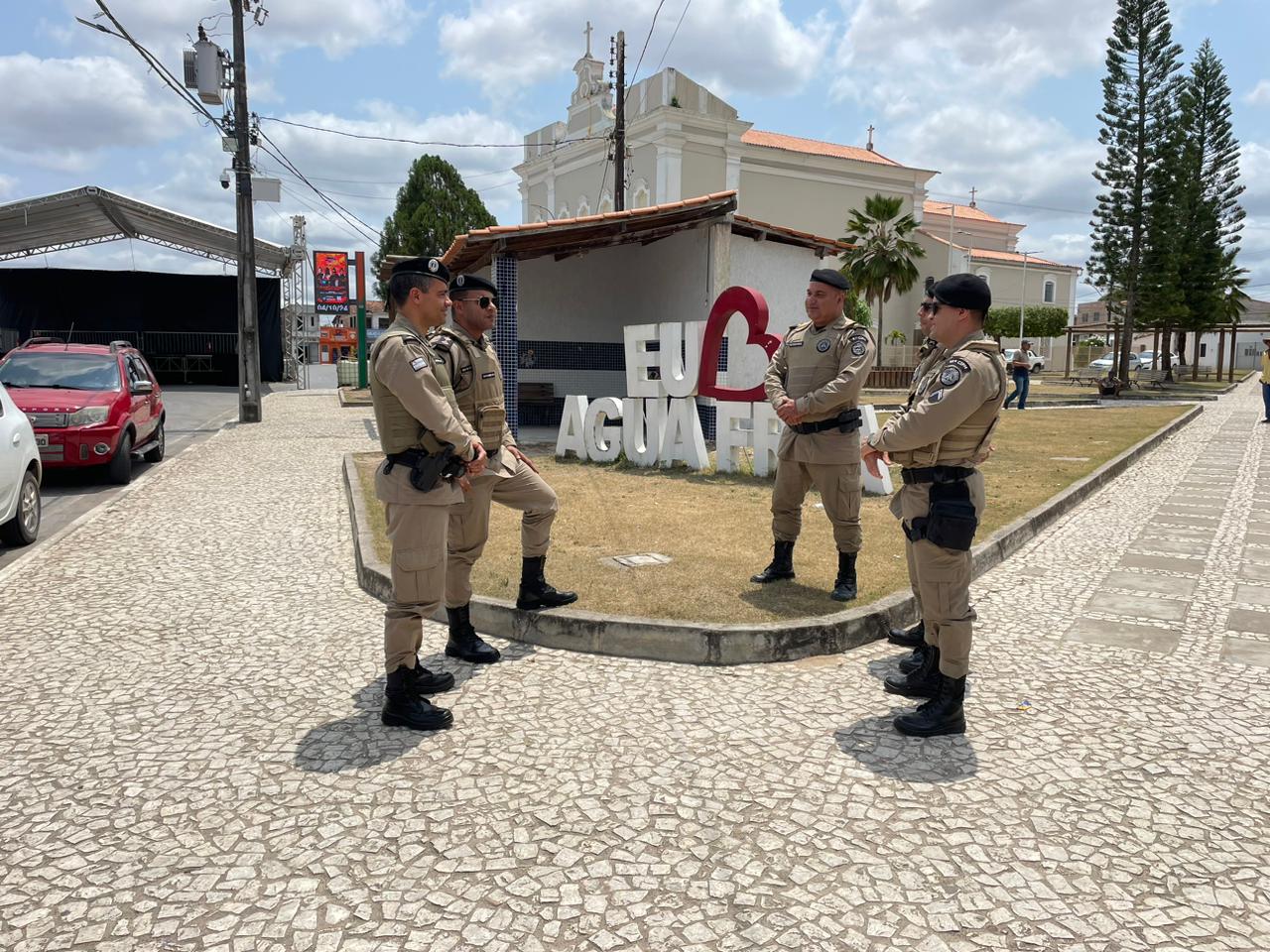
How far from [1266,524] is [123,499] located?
11.7 metres

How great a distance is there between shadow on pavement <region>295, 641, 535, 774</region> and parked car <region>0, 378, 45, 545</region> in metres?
4.61

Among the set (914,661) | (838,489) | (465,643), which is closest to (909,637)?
(914,661)

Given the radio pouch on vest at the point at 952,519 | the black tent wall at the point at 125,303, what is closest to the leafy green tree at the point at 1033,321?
the black tent wall at the point at 125,303

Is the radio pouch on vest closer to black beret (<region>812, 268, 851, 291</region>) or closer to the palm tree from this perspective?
black beret (<region>812, 268, 851, 291</region>)

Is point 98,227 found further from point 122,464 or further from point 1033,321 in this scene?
point 1033,321

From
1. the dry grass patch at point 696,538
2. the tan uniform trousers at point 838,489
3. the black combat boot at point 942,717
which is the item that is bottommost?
the black combat boot at point 942,717

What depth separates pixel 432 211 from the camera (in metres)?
45.7

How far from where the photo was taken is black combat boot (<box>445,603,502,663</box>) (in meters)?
4.59

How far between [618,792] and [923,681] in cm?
168

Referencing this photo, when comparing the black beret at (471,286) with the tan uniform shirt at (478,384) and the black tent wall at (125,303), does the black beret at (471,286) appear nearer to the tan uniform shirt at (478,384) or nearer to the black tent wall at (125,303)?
the tan uniform shirt at (478,384)

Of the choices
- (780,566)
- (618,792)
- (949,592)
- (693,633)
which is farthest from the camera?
(780,566)

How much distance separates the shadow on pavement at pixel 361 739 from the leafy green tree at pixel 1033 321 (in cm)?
5730

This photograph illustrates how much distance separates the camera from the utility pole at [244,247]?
18016 millimetres

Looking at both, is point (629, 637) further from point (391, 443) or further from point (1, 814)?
point (1, 814)
